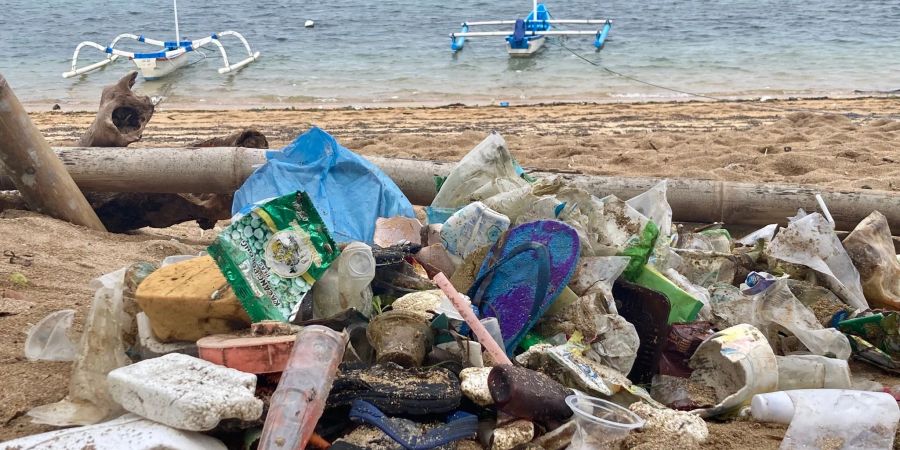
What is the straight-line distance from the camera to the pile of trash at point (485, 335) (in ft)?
6.23

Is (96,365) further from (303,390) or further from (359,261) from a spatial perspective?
(359,261)

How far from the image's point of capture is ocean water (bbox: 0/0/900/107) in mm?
13578

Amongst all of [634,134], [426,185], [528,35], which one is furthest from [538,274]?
[528,35]

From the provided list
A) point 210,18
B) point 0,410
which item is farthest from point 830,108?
point 210,18

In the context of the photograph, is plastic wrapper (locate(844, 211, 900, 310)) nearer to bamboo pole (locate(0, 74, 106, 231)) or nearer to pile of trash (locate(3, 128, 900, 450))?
pile of trash (locate(3, 128, 900, 450))

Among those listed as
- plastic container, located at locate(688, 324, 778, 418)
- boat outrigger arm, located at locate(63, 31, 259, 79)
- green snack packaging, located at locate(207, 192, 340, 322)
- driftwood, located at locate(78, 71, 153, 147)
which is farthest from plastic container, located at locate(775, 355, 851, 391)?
boat outrigger arm, located at locate(63, 31, 259, 79)

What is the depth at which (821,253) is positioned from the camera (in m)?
3.16

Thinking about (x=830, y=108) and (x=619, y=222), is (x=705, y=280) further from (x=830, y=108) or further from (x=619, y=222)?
(x=830, y=108)

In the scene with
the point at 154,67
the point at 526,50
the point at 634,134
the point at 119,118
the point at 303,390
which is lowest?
the point at 154,67

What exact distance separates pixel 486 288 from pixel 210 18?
86.5 feet

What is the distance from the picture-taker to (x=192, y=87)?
15.0 metres

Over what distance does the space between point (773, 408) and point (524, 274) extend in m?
0.85

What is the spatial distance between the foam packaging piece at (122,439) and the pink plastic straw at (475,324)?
793 mm

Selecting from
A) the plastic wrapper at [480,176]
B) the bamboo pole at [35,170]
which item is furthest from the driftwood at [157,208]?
the plastic wrapper at [480,176]
